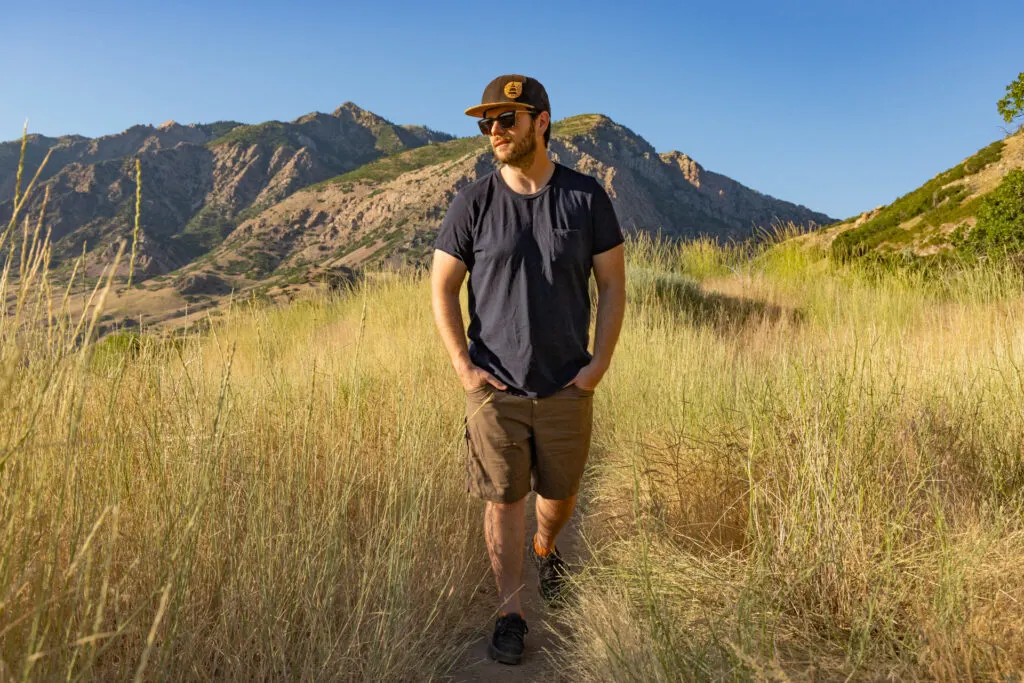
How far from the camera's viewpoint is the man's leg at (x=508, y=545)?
2.86 meters

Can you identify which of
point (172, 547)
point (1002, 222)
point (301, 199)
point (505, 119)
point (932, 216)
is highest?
point (301, 199)

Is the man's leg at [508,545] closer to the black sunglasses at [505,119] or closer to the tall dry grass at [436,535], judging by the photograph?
the tall dry grass at [436,535]

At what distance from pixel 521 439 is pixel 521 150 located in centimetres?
118

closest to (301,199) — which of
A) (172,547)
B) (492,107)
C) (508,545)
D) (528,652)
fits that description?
(492,107)

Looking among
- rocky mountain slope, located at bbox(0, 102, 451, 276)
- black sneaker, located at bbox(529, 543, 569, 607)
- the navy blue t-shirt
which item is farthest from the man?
rocky mountain slope, located at bbox(0, 102, 451, 276)

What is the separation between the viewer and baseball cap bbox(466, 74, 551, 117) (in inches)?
105

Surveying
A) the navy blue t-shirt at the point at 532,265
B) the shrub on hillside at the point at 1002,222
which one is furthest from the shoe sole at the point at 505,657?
the shrub on hillside at the point at 1002,222

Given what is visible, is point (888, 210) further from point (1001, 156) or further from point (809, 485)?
point (809, 485)

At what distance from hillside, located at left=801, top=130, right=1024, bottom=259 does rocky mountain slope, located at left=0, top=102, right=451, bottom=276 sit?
98229 mm

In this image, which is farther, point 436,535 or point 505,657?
point 436,535

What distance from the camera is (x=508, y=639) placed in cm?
278

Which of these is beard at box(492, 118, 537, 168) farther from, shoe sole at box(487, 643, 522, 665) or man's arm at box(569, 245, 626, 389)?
shoe sole at box(487, 643, 522, 665)

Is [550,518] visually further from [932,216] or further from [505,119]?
[932,216]

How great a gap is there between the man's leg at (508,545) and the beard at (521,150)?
4.68 feet
